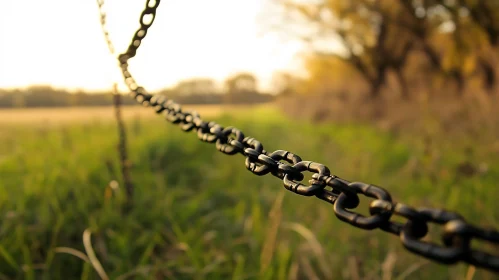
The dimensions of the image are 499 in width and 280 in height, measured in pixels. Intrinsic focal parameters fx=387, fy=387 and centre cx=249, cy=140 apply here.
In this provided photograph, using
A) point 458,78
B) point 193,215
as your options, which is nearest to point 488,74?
point 458,78

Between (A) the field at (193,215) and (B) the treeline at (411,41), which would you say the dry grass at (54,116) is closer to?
(A) the field at (193,215)

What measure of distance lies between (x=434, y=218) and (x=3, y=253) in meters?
2.27

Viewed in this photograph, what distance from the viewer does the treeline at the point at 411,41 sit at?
28.3 feet

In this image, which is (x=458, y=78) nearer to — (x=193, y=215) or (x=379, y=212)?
(x=193, y=215)

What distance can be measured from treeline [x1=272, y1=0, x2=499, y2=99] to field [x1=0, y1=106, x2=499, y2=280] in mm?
4244

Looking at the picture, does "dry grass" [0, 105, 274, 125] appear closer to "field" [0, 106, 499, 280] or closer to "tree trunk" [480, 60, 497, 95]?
"field" [0, 106, 499, 280]

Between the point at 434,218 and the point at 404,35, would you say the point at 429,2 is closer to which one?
the point at 404,35

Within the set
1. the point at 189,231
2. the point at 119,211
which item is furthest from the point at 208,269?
the point at 119,211

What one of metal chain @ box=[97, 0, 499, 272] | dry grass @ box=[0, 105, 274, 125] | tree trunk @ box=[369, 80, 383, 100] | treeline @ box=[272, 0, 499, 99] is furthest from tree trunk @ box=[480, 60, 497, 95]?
metal chain @ box=[97, 0, 499, 272]

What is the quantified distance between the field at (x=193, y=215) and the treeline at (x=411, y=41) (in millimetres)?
4244

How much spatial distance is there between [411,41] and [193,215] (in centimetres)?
1113

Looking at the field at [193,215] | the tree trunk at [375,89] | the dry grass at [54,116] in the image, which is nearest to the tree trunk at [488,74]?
the tree trunk at [375,89]

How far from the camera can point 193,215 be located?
3.19 metres

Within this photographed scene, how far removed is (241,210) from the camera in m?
3.40
